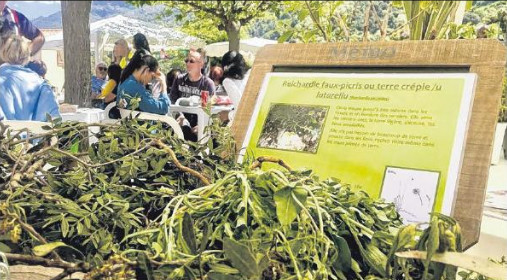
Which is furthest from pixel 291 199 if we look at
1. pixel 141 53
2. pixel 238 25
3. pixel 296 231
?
pixel 238 25

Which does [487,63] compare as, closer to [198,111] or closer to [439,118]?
[439,118]

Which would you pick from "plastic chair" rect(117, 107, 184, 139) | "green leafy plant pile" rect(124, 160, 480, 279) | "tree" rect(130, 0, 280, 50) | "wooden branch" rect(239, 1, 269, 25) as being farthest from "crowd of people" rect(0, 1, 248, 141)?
"wooden branch" rect(239, 1, 269, 25)

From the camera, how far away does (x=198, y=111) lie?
4.67 metres

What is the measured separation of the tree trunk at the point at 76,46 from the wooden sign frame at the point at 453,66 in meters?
4.58

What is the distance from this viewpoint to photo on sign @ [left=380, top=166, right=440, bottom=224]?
2.61 ft

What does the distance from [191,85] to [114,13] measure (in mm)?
979

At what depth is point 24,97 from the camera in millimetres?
3105

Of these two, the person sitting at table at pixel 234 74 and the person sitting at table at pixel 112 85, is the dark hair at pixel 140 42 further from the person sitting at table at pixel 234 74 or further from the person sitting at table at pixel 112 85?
the person sitting at table at pixel 234 74

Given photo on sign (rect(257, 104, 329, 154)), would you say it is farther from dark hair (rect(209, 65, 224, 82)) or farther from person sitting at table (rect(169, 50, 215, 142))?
dark hair (rect(209, 65, 224, 82))

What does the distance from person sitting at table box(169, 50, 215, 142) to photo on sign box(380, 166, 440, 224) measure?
3751 mm

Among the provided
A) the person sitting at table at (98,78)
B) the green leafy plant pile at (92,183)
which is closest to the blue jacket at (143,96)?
the person sitting at table at (98,78)

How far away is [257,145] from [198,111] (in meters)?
3.71

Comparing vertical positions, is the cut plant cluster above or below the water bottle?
above

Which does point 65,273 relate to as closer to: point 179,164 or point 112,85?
point 179,164
